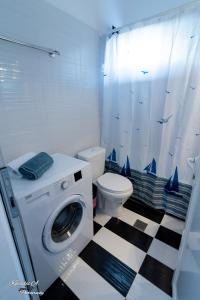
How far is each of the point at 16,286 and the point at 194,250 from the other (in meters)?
0.72

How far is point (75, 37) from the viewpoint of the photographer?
1.46 meters

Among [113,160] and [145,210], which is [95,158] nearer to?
[113,160]

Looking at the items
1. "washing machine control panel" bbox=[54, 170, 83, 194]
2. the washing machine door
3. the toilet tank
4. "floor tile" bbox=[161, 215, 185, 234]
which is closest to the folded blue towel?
"washing machine control panel" bbox=[54, 170, 83, 194]

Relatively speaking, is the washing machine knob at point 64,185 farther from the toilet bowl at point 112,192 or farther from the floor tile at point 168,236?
the floor tile at point 168,236

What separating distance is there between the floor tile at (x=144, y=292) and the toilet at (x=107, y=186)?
2.11 ft

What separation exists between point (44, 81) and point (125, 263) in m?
1.68

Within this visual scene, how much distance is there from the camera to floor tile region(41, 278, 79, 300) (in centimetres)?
106

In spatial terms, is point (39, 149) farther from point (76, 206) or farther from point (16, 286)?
point (16, 286)

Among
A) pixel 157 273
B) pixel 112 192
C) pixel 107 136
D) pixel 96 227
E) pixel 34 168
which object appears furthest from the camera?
pixel 107 136

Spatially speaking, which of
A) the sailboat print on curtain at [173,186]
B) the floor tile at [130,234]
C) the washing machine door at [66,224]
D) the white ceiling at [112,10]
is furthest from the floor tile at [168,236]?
the white ceiling at [112,10]

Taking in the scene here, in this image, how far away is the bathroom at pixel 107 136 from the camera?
1.00m

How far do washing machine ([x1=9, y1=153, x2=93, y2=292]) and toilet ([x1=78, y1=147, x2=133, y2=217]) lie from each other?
0.97ft

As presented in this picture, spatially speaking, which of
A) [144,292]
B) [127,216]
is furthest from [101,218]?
[144,292]

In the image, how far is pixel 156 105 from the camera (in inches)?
61.1
